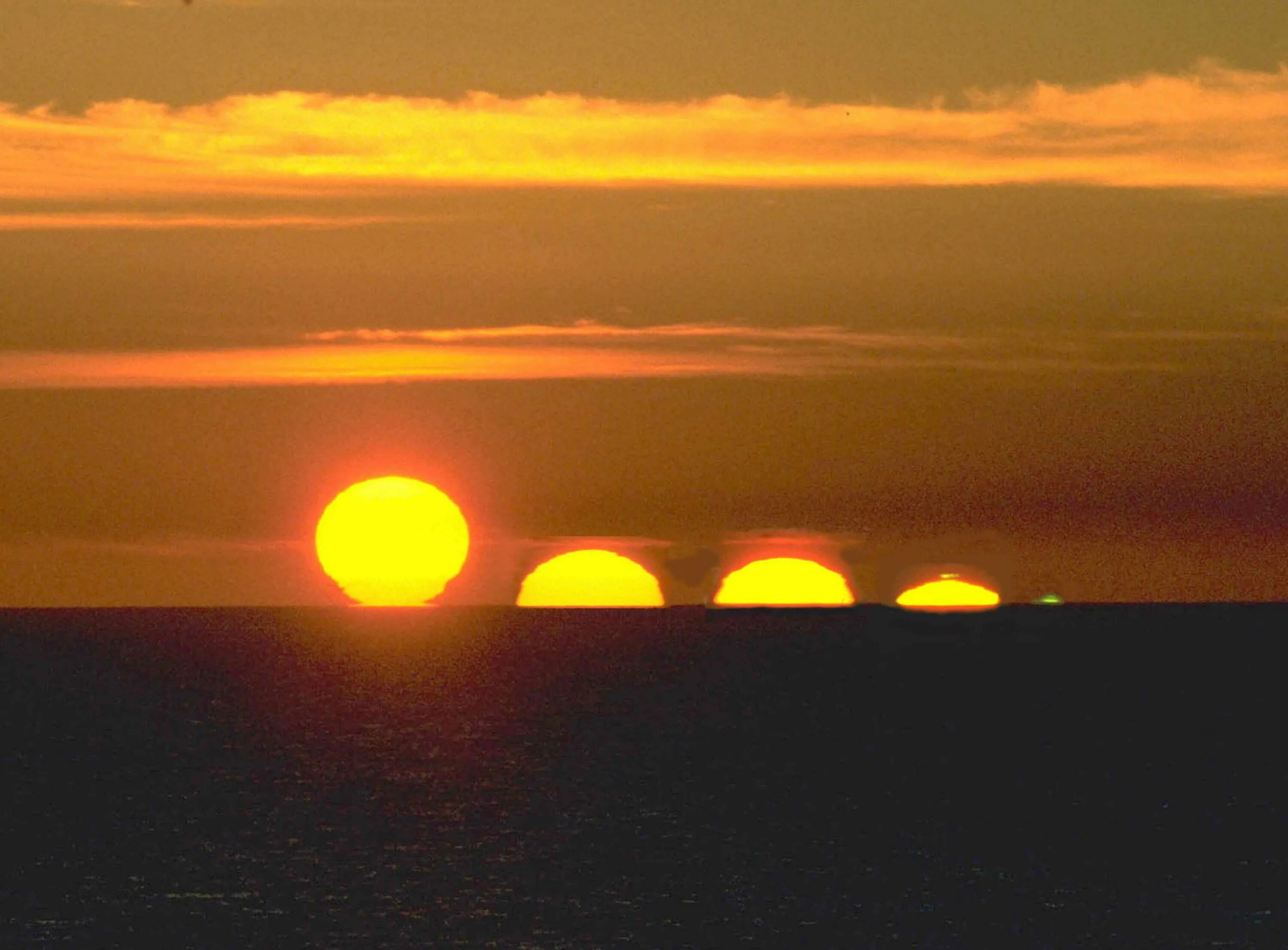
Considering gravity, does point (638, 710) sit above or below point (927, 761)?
above

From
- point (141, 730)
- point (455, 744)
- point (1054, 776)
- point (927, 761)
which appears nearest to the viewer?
point (1054, 776)

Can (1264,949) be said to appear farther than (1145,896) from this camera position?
No

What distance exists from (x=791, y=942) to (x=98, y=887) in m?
24.4

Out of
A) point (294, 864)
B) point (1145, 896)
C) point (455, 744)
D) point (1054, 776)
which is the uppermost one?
point (455, 744)

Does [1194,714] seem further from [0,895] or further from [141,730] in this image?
[0,895]

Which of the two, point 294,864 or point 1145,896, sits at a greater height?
point 294,864

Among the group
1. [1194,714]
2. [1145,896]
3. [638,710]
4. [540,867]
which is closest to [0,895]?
[540,867]

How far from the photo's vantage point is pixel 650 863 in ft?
234

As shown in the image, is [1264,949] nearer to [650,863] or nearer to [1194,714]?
[650,863]

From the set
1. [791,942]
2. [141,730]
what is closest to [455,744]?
[141,730]

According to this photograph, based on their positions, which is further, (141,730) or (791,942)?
(141,730)

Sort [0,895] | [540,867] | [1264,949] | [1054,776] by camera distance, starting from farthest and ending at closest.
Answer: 1. [1054,776]
2. [540,867]
3. [0,895]
4. [1264,949]

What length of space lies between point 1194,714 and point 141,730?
77650 mm

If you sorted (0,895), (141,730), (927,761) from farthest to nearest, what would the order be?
(141,730) < (927,761) < (0,895)
